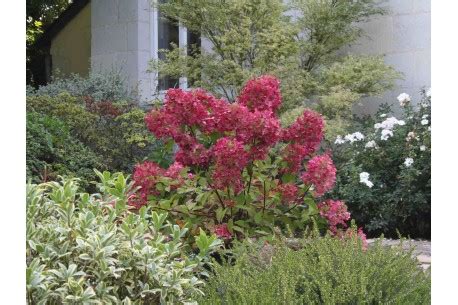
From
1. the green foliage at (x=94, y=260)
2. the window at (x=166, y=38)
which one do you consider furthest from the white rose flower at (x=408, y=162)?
the window at (x=166, y=38)

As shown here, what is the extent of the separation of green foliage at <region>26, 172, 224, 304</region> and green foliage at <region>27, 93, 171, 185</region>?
447 cm

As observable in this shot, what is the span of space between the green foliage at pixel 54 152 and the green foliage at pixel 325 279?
3.43 meters

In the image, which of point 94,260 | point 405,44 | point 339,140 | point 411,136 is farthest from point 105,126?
point 94,260

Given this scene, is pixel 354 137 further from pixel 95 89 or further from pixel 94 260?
pixel 94 260

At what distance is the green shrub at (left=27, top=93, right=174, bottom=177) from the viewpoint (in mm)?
7652

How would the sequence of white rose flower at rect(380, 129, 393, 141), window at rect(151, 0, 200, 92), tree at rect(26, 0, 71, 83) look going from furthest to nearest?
tree at rect(26, 0, 71, 83) → window at rect(151, 0, 200, 92) → white rose flower at rect(380, 129, 393, 141)

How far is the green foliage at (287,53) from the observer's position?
7.93 metres

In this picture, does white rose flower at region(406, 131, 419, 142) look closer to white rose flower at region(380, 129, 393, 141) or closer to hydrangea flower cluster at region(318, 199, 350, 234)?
white rose flower at region(380, 129, 393, 141)

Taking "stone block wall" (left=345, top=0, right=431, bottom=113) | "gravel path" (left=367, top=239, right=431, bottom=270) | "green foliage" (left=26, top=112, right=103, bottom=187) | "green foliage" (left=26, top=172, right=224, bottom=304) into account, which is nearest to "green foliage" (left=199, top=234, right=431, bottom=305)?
"green foliage" (left=26, top=172, right=224, bottom=304)

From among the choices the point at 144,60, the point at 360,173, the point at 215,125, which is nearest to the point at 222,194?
the point at 215,125

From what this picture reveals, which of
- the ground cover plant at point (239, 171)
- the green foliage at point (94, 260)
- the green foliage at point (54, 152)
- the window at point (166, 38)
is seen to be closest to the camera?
the green foliage at point (94, 260)

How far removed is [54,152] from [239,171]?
3.34 m

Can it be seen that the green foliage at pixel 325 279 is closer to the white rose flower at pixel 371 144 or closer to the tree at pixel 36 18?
the white rose flower at pixel 371 144
